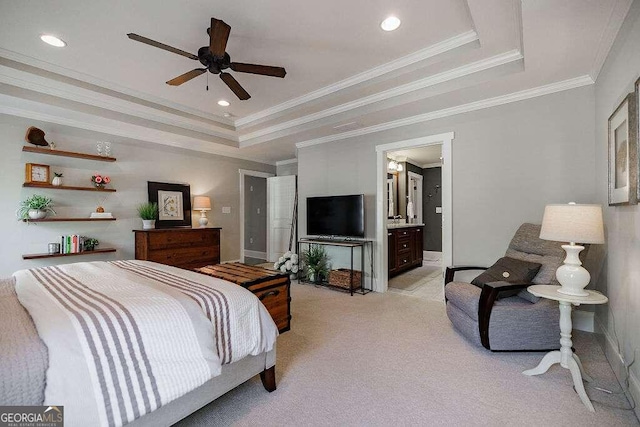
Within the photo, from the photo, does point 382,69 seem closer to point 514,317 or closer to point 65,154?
point 514,317

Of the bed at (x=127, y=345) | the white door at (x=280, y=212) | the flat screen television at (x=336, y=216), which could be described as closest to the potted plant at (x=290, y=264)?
the flat screen television at (x=336, y=216)

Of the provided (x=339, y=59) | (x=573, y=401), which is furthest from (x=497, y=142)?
(x=573, y=401)

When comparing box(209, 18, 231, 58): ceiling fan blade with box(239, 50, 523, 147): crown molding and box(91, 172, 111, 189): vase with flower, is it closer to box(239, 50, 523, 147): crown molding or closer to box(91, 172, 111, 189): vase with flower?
box(239, 50, 523, 147): crown molding

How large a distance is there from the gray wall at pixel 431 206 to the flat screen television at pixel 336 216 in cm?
324

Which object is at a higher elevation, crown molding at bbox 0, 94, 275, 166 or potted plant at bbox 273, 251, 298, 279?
crown molding at bbox 0, 94, 275, 166

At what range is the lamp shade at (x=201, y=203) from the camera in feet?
16.3

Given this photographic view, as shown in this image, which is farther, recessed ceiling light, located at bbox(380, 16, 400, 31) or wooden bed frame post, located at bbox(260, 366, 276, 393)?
recessed ceiling light, located at bbox(380, 16, 400, 31)

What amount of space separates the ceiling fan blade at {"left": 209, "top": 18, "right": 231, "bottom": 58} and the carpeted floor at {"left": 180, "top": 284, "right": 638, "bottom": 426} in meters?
2.50

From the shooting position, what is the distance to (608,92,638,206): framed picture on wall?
5.41ft

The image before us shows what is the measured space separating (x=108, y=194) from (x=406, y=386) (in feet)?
14.9

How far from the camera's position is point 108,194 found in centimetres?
411

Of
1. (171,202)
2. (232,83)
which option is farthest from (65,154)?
(232,83)

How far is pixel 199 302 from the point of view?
146 centimetres

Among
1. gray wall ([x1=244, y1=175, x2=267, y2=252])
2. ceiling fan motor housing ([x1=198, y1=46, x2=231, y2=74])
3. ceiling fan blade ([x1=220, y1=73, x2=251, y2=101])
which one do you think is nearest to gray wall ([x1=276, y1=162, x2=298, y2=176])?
gray wall ([x1=244, y1=175, x2=267, y2=252])
